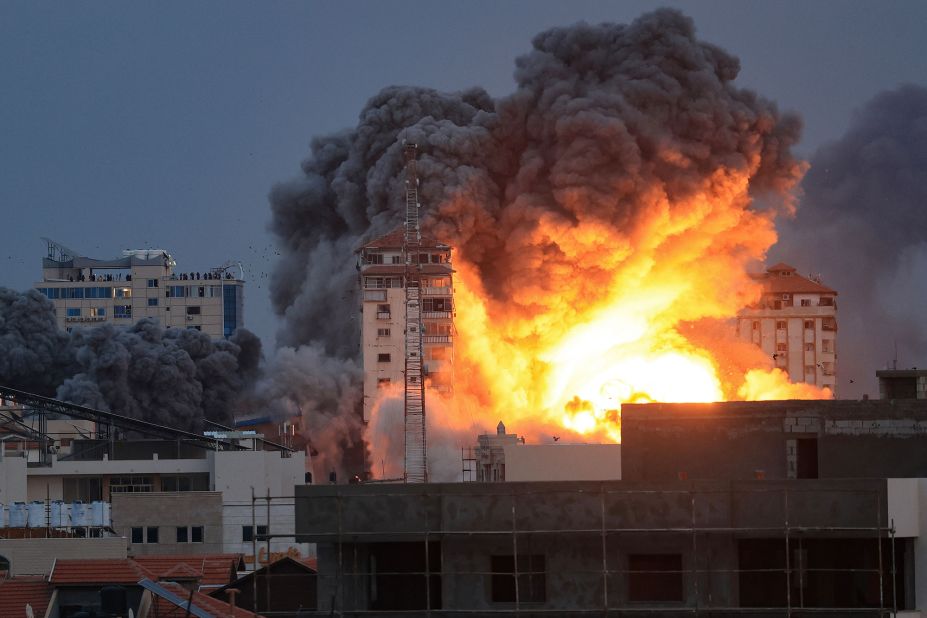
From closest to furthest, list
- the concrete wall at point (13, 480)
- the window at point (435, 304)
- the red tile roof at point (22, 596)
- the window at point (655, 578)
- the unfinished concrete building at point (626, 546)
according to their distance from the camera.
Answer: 1. the unfinished concrete building at point (626, 546)
2. the window at point (655, 578)
3. the red tile roof at point (22, 596)
4. the concrete wall at point (13, 480)
5. the window at point (435, 304)

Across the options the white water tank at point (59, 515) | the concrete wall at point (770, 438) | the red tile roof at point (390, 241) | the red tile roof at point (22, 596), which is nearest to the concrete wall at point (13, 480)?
the white water tank at point (59, 515)

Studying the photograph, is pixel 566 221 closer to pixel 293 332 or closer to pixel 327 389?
pixel 327 389

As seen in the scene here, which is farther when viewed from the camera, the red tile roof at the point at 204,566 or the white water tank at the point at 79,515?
the white water tank at the point at 79,515

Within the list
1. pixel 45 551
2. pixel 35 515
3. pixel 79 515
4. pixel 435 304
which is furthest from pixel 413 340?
pixel 45 551

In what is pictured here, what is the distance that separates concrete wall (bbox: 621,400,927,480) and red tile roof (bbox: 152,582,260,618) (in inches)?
283

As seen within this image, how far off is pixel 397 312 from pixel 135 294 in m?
64.9

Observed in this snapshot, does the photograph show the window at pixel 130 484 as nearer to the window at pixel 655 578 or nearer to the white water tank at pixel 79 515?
the white water tank at pixel 79 515

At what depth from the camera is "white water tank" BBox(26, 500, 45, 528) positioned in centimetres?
7362

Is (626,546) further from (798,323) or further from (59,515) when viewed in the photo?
(798,323)

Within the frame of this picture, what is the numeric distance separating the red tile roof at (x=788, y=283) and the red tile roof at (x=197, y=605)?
114372mm

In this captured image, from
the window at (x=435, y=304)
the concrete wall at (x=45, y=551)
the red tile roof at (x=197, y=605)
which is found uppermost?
the window at (x=435, y=304)

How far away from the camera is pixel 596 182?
111 metres

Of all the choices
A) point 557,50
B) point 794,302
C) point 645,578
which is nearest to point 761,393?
point 557,50

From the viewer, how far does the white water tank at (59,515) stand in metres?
73.9
